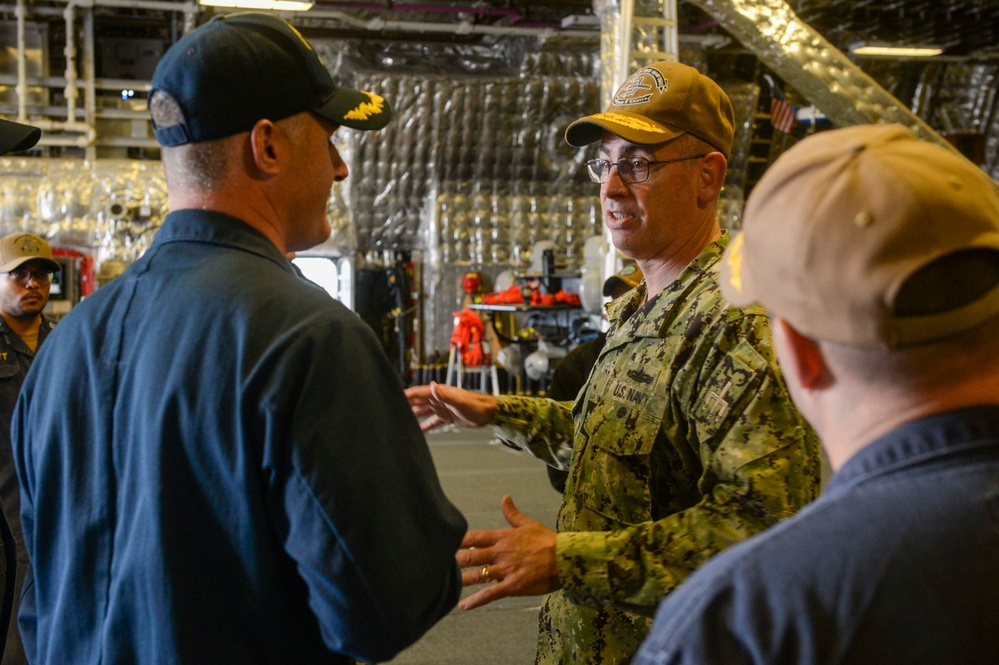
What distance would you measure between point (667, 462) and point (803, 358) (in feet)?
2.72

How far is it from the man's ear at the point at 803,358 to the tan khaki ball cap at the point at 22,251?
414cm

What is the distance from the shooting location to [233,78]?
1.21 m

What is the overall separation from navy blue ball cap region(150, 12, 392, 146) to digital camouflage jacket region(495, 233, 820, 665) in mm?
724

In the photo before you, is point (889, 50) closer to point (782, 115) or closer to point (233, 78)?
point (782, 115)

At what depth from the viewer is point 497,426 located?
2023mm

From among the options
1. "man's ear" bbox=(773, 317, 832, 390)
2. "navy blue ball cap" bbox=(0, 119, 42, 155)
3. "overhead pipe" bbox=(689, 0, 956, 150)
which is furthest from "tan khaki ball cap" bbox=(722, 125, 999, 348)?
"overhead pipe" bbox=(689, 0, 956, 150)

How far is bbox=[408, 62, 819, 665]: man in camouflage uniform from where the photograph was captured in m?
1.43

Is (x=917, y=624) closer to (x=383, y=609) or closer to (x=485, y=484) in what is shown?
(x=383, y=609)

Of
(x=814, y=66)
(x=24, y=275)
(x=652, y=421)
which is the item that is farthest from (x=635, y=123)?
(x=814, y=66)

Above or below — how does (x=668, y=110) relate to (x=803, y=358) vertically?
above

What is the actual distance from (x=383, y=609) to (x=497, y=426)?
952 millimetres

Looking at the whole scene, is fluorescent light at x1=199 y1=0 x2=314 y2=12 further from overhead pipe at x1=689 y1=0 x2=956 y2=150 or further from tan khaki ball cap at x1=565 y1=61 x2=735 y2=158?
tan khaki ball cap at x1=565 y1=61 x2=735 y2=158

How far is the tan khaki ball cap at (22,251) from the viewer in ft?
14.3

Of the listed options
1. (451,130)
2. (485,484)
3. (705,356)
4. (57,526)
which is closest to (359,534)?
(57,526)
